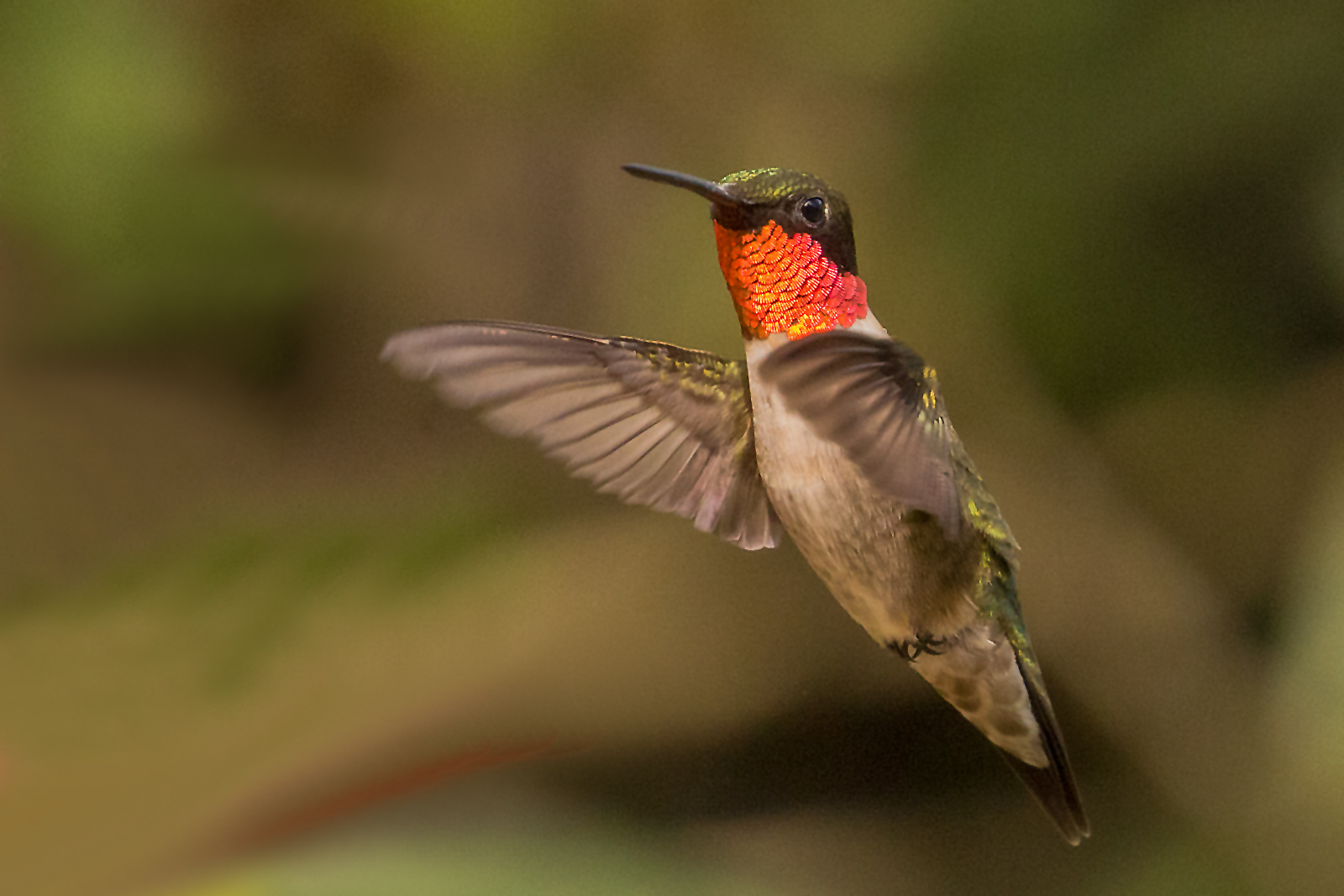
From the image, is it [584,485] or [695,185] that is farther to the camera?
[584,485]

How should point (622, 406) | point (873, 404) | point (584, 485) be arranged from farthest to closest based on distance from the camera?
point (584, 485), point (622, 406), point (873, 404)

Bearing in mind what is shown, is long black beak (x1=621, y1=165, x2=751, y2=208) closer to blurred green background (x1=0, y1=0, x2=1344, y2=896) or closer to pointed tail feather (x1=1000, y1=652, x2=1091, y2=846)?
pointed tail feather (x1=1000, y1=652, x2=1091, y2=846)

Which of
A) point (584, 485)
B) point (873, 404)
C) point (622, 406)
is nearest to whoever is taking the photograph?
point (873, 404)

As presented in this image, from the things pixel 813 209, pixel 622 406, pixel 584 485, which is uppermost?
pixel 813 209

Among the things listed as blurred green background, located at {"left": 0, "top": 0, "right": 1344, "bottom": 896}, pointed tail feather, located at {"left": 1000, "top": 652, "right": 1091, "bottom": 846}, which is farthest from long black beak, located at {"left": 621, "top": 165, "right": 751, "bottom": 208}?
blurred green background, located at {"left": 0, "top": 0, "right": 1344, "bottom": 896}

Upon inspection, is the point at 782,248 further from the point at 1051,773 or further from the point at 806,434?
the point at 1051,773

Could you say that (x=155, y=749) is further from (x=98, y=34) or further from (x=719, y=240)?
(x=719, y=240)

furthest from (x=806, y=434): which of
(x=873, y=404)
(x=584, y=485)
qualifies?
(x=584, y=485)

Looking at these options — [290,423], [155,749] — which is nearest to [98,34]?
[290,423]
